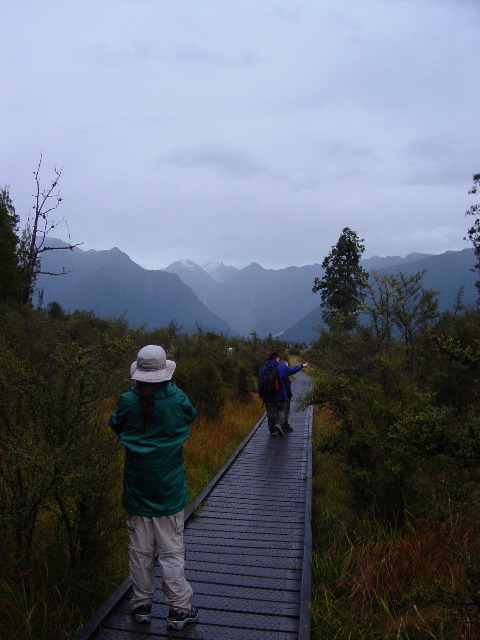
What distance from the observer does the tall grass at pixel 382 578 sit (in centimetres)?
349

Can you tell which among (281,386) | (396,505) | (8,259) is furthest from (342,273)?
(396,505)

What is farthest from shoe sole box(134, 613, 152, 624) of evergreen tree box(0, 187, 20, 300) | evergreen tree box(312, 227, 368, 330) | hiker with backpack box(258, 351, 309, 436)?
evergreen tree box(312, 227, 368, 330)

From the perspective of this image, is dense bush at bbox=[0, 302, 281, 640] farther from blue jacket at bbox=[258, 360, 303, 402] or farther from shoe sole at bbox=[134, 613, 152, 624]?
blue jacket at bbox=[258, 360, 303, 402]

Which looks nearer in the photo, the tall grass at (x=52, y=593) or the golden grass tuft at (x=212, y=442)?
the tall grass at (x=52, y=593)

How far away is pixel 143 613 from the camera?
3.38m

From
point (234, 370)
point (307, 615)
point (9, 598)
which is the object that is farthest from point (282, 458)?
point (234, 370)

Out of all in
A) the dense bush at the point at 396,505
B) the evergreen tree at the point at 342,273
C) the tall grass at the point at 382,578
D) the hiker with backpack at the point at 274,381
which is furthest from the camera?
the evergreen tree at the point at 342,273

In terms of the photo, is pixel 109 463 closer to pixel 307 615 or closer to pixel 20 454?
pixel 20 454

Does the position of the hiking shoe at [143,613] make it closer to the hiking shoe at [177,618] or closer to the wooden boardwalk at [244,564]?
the wooden boardwalk at [244,564]

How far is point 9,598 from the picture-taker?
3436 mm

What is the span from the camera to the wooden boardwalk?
133 inches

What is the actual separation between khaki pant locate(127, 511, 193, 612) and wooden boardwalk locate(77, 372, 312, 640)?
28 cm

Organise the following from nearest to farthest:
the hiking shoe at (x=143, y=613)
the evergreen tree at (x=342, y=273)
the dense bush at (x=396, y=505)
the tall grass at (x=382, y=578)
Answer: the dense bush at (x=396, y=505)
the hiking shoe at (x=143, y=613)
the tall grass at (x=382, y=578)
the evergreen tree at (x=342, y=273)

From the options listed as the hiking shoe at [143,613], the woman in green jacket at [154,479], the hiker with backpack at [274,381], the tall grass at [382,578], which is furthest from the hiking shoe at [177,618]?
the hiker with backpack at [274,381]
